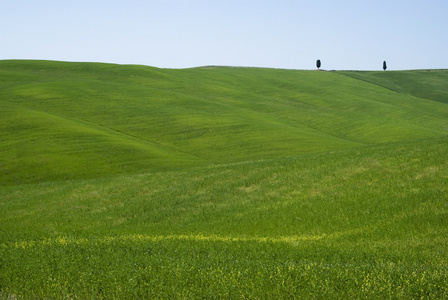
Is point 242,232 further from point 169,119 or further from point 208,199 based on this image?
point 169,119

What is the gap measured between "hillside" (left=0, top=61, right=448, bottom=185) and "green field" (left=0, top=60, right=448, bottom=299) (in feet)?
0.83

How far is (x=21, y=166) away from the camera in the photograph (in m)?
37.1

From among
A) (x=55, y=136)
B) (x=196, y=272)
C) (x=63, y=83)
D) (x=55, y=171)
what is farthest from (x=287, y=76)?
(x=196, y=272)

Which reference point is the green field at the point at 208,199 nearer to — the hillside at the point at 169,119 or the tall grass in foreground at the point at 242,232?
the tall grass in foreground at the point at 242,232

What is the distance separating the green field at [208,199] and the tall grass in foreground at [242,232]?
65 millimetres

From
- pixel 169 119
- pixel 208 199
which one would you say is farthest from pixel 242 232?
pixel 169 119

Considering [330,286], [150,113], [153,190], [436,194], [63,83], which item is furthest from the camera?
[63,83]

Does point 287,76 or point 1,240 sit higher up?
point 287,76

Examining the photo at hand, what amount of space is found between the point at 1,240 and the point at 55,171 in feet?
68.3

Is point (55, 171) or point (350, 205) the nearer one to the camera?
point (350, 205)

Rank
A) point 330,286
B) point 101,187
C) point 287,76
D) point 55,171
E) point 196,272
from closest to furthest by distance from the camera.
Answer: point 330,286, point 196,272, point 101,187, point 55,171, point 287,76

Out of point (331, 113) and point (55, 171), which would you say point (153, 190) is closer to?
point (55, 171)

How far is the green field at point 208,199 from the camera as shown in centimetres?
1063

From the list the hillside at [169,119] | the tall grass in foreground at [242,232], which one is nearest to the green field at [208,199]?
the tall grass in foreground at [242,232]
